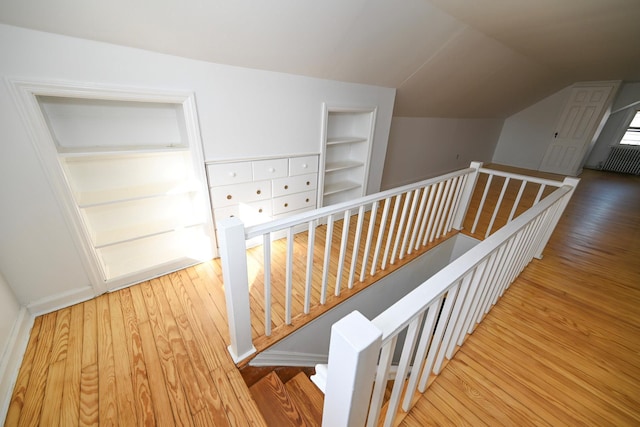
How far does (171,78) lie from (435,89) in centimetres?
334

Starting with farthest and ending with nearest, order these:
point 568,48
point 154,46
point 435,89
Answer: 1. point 435,89
2. point 568,48
3. point 154,46

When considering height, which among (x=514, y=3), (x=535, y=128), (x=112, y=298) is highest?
(x=514, y=3)

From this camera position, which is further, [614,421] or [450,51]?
[450,51]

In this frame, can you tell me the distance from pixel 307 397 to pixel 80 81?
228cm

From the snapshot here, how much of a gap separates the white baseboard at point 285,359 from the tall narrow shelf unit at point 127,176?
1.16m

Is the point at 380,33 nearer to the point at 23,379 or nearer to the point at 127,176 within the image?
the point at 127,176

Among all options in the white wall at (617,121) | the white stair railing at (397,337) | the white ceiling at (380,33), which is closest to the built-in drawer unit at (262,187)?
the white ceiling at (380,33)

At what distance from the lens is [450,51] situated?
2625 millimetres

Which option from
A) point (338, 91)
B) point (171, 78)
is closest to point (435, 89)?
point (338, 91)

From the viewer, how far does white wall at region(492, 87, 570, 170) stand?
5660mm

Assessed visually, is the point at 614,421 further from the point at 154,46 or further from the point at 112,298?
the point at 154,46

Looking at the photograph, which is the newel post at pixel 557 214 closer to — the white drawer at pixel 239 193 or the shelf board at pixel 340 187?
the shelf board at pixel 340 187

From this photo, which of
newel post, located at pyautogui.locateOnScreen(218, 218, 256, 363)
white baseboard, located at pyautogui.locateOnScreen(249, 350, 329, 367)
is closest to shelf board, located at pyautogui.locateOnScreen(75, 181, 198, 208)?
newel post, located at pyautogui.locateOnScreen(218, 218, 256, 363)

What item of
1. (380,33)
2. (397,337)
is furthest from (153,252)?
(380,33)
